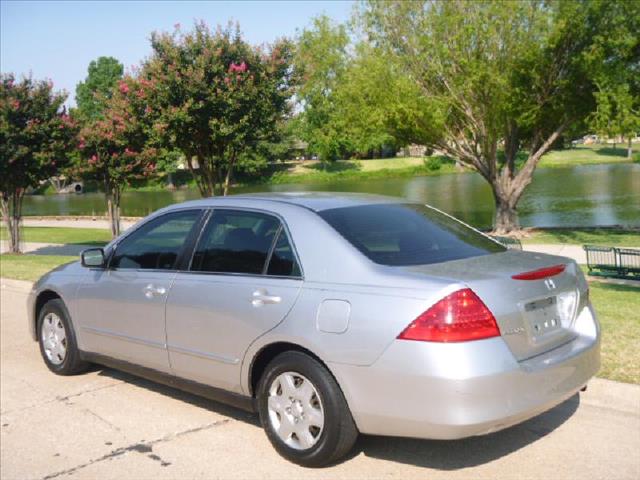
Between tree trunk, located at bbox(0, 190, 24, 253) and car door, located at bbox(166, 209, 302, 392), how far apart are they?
17.7 metres

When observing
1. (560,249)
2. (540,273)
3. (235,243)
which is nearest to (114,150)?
(560,249)

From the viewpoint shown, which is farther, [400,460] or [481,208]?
[481,208]

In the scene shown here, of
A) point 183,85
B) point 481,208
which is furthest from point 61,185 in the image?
point 183,85

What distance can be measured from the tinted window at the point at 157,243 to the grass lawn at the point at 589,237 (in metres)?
16.8

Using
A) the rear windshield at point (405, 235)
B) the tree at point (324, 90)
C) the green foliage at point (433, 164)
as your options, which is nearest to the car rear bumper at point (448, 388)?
the rear windshield at point (405, 235)

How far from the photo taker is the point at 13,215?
70.9 feet

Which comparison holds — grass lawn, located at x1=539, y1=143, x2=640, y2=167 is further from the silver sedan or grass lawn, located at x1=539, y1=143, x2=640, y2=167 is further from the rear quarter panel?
the rear quarter panel

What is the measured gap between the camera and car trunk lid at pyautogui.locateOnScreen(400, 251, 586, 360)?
3908 mm

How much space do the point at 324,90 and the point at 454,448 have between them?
230 ft

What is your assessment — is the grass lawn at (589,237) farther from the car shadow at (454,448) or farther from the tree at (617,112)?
the car shadow at (454,448)

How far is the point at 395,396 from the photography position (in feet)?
12.7

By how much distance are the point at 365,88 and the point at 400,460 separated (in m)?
20.4

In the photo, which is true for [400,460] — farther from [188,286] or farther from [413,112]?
[413,112]

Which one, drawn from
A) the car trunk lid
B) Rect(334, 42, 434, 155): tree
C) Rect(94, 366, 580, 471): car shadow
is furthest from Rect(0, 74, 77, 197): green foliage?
the car trunk lid
